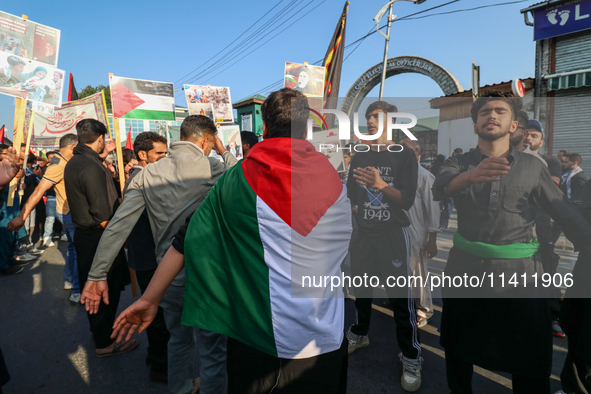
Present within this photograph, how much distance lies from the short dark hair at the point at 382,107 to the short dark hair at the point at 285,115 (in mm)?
887

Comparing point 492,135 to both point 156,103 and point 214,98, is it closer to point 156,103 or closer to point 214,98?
point 156,103

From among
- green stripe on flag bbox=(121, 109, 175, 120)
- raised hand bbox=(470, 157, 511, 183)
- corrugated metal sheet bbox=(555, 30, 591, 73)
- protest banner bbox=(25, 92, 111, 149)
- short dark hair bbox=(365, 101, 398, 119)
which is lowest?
raised hand bbox=(470, 157, 511, 183)

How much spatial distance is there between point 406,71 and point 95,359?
1283cm

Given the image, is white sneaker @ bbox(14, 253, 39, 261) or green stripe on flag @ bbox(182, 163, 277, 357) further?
white sneaker @ bbox(14, 253, 39, 261)

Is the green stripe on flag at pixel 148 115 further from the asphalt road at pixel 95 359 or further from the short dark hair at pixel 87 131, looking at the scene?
the asphalt road at pixel 95 359

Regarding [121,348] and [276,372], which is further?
[121,348]

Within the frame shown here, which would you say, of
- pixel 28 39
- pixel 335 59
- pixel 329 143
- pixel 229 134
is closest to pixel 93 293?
pixel 329 143

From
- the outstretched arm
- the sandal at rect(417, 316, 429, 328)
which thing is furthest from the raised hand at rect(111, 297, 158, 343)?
the sandal at rect(417, 316, 429, 328)

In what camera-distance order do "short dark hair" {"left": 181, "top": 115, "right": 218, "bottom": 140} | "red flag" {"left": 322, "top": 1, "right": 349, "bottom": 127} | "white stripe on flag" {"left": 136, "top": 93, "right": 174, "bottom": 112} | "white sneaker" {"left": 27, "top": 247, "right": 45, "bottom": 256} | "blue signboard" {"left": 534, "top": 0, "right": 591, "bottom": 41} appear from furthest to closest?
"blue signboard" {"left": 534, "top": 0, "right": 591, "bottom": 41}, "white sneaker" {"left": 27, "top": 247, "right": 45, "bottom": 256}, "white stripe on flag" {"left": 136, "top": 93, "right": 174, "bottom": 112}, "red flag" {"left": 322, "top": 1, "right": 349, "bottom": 127}, "short dark hair" {"left": 181, "top": 115, "right": 218, "bottom": 140}

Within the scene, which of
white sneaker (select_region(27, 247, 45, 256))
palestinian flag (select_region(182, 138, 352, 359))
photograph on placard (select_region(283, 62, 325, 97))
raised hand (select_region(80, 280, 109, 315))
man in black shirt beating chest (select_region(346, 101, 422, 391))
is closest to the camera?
palestinian flag (select_region(182, 138, 352, 359))

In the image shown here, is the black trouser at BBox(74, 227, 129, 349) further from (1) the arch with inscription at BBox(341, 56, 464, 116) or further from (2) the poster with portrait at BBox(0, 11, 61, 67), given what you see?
(1) the arch with inscription at BBox(341, 56, 464, 116)

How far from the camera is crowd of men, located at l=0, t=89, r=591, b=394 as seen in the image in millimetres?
1198

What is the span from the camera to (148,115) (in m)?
5.08

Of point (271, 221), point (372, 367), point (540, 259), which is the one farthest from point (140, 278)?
point (540, 259)
